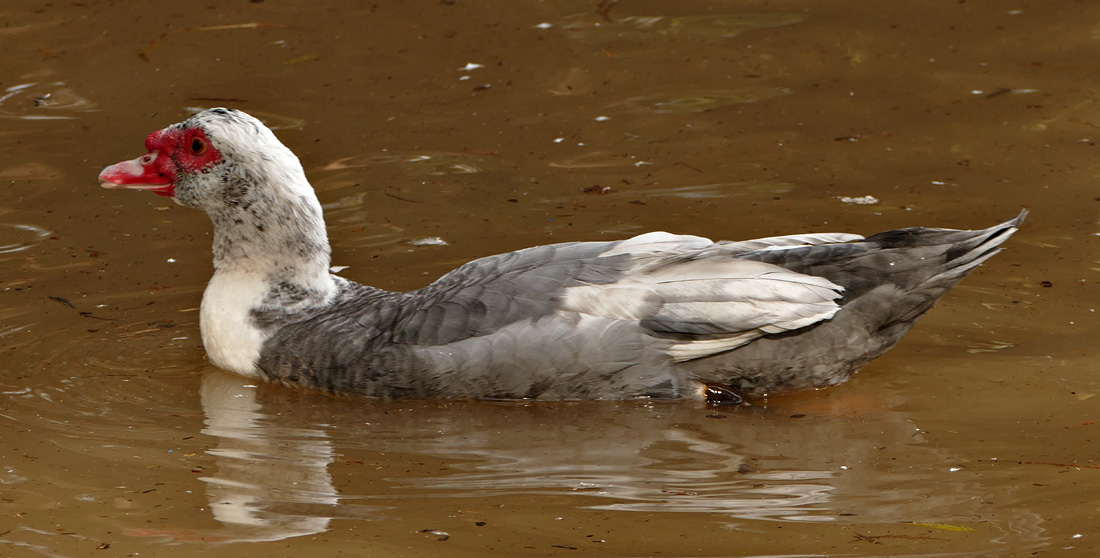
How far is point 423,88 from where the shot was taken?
9258 mm

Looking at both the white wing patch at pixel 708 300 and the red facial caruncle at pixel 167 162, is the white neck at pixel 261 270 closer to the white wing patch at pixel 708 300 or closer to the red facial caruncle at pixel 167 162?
the red facial caruncle at pixel 167 162

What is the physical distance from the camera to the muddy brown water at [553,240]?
14.8 feet

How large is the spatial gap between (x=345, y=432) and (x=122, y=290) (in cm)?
204

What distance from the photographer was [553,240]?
708cm

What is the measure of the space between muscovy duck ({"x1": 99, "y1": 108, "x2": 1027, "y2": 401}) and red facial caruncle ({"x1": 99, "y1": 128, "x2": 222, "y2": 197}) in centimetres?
1

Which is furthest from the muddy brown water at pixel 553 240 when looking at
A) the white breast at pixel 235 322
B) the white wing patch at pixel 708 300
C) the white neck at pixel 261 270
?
the white wing patch at pixel 708 300

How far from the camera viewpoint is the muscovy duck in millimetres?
5395

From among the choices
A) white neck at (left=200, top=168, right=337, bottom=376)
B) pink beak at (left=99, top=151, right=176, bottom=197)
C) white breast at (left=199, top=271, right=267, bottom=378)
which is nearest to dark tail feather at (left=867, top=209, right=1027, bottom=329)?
white neck at (left=200, top=168, right=337, bottom=376)

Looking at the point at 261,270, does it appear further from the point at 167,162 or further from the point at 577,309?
the point at 577,309

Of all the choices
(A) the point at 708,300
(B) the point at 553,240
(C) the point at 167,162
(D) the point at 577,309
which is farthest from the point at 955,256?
(C) the point at 167,162

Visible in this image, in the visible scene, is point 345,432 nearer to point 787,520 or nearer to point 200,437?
point 200,437

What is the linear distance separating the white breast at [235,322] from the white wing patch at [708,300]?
150 cm

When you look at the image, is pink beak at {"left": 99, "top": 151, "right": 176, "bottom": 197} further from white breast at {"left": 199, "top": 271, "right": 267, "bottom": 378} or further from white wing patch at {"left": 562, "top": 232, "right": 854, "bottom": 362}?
white wing patch at {"left": 562, "top": 232, "right": 854, "bottom": 362}

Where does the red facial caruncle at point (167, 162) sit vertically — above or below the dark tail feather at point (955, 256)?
above
